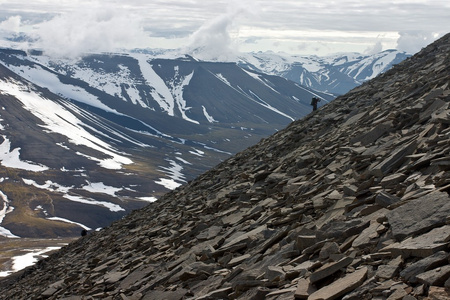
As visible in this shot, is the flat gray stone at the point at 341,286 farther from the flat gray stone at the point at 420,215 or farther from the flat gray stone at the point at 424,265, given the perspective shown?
the flat gray stone at the point at 420,215

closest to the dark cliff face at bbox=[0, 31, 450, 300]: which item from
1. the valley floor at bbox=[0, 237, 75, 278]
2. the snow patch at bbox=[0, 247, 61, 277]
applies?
the valley floor at bbox=[0, 237, 75, 278]

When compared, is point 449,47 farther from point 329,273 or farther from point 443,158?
point 329,273

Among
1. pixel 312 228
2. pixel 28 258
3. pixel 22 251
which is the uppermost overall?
pixel 312 228

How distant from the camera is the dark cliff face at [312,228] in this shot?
1118 centimetres

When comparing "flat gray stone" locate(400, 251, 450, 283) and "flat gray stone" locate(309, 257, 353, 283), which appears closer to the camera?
"flat gray stone" locate(400, 251, 450, 283)

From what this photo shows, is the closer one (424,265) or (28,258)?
(424,265)

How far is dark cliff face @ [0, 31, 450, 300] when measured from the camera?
11181 millimetres

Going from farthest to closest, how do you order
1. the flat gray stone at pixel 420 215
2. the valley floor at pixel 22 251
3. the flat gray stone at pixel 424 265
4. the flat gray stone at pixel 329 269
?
the valley floor at pixel 22 251 < the flat gray stone at pixel 420 215 < the flat gray stone at pixel 329 269 < the flat gray stone at pixel 424 265

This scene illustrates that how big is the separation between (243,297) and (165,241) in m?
10.2

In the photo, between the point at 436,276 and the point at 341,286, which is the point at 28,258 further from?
the point at 436,276

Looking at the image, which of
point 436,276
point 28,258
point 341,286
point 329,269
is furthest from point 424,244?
point 28,258

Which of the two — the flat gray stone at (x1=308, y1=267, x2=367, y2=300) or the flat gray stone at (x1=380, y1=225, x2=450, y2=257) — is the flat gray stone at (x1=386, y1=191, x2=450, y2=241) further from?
the flat gray stone at (x1=308, y1=267, x2=367, y2=300)

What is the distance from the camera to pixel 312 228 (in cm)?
1525

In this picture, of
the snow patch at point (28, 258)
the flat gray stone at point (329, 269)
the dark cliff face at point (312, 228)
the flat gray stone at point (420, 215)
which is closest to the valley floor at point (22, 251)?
the snow patch at point (28, 258)
